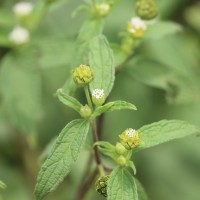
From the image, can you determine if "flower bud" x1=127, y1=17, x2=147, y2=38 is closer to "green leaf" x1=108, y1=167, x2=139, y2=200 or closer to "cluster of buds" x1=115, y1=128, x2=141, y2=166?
"cluster of buds" x1=115, y1=128, x2=141, y2=166

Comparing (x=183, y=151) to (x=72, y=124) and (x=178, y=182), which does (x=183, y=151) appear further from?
(x=72, y=124)

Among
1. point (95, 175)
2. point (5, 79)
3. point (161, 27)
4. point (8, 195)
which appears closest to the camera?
point (95, 175)

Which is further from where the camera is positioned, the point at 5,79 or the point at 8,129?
the point at 8,129

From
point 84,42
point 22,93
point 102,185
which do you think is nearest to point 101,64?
point 84,42

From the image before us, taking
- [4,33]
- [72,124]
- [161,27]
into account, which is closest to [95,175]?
[72,124]

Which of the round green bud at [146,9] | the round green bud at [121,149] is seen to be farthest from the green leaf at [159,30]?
the round green bud at [121,149]

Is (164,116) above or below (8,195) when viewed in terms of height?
above

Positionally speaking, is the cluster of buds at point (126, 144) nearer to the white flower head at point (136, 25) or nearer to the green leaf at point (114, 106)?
the green leaf at point (114, 106)
